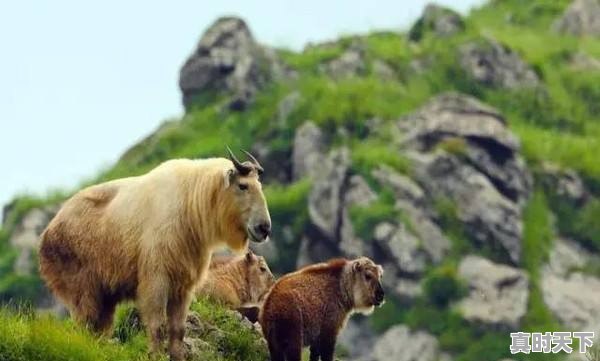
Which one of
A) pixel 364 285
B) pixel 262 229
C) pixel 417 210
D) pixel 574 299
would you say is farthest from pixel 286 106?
pixel 262 229

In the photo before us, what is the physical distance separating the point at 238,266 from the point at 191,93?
37321 mm

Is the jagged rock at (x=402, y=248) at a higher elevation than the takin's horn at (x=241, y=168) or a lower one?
lower

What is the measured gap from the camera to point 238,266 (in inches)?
721

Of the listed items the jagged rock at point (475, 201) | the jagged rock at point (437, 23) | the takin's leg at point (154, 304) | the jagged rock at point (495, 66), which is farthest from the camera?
the jagged rock at point (437, 23)

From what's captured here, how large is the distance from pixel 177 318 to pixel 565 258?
107ft

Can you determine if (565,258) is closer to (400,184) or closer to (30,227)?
(400,184)

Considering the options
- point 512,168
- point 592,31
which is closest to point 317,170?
point 512,168

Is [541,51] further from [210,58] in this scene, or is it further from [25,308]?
[25,308]

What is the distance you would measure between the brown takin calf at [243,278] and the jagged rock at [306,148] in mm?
31109

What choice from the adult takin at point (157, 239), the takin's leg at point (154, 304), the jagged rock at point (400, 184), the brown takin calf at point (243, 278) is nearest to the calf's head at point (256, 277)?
the brown takin calf at point (243, 278)

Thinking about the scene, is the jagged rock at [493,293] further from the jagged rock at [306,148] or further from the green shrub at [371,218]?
the jagged rock at [306,148]

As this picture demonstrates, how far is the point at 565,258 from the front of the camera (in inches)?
1805

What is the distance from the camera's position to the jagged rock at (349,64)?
54188 millimetres

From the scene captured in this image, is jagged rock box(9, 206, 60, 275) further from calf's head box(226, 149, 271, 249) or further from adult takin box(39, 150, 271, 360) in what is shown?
calf's head box(226, 149, 271, 249)
